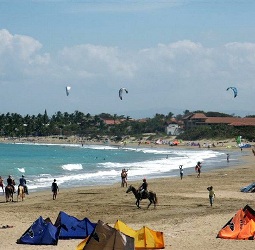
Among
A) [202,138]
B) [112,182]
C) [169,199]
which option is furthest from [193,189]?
[202,138]

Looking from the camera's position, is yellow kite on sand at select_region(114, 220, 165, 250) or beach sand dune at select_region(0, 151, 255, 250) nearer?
yellow kite on sand at select_region(114, 220, 165, 250)

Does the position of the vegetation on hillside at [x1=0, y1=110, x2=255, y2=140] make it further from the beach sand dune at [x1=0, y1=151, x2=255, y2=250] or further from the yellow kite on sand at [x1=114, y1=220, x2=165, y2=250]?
the yellow kite on sand at [x1=114, y1=220, x2=165, y2=250]

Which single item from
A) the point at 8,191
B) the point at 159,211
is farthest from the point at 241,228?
the point at 8,191

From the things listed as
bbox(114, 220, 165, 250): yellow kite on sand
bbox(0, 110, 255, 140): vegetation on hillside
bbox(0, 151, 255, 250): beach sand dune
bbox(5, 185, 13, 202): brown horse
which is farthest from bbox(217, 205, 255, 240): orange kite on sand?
bbox(0, 110, 255, 140): vegetation on hillside

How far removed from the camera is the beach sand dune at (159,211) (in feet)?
52.6

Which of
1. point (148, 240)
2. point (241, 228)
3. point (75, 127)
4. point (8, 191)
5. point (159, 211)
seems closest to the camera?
point (148, 240)

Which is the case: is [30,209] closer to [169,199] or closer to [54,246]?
[169,199]

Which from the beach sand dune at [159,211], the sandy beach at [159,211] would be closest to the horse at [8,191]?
the sandy beach at [159,211]

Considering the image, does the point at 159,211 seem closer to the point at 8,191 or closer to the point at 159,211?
the point at 159,211

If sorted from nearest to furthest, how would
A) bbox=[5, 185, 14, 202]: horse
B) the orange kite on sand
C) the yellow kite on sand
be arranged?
the yellow kite on sand → the orange kite on sand → bbox=[5, 185, 14, 202]: horse

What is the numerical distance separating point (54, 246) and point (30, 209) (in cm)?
753

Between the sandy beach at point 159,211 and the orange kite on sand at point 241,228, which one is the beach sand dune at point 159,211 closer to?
the sandy beach at point 159,211

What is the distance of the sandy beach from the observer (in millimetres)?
16047

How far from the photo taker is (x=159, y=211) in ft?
70.7
